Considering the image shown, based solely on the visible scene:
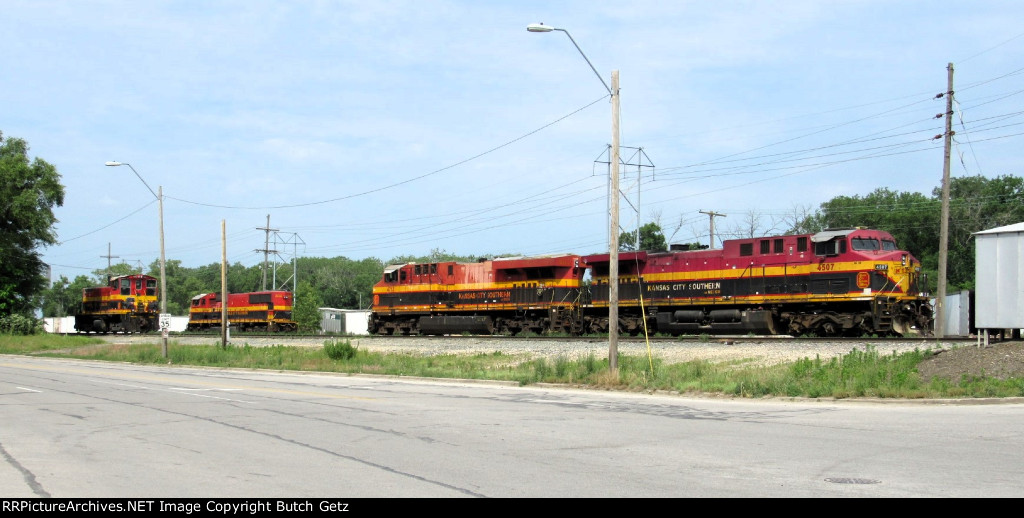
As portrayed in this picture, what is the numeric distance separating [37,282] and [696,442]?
72.3m

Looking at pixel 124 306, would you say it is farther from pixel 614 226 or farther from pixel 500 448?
pixel 500 448

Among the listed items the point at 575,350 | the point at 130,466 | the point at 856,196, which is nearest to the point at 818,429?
the point at 130,466

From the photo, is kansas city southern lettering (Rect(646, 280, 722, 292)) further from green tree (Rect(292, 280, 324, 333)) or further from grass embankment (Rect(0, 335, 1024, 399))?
green tree (Rect(292, 280, 324, 333))

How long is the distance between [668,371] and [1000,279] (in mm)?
8467

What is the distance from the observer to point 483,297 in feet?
138

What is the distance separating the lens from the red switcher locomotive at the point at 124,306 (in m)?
64.1

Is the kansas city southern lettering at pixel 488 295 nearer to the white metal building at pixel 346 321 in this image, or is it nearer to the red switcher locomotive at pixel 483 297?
the red switcher locomotive at pixel 483 297

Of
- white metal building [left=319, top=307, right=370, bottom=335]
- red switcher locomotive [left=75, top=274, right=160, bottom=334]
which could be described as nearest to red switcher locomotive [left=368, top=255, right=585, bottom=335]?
red switcher locomotive [left=75, top=274, right=160, bottom=334]

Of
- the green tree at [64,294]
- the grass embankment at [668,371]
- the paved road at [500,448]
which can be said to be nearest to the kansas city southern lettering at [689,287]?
the grass embankment at [668,371]


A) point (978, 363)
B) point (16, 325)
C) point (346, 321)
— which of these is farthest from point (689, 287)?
point (346, 321)

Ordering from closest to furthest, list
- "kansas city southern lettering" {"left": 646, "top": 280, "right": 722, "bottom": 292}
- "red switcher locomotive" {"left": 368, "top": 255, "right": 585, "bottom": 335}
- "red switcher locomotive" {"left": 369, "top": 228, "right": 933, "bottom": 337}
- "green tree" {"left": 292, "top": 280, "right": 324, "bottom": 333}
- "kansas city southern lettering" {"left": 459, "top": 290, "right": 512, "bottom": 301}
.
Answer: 1. "red switcher locomotive" {"left": 369, "top": 228, "right": 933, "bottom": 337}
2. "kansas city southern lettering" {"left": 646, "top": 280, "right": 722, "bottom": 292}
3. "red switcher locomotive" {"left": 368, "top": 255, "right": 585, "bottom": 335}
4. "kansas city southern lettering" {"left": 459, "top": 290, "right": 512, "bottom": 301}
5. "green tree" {"left": 292, "top": 280, "right": 324, "bottom": 333}

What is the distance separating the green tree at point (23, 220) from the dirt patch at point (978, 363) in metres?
65.1

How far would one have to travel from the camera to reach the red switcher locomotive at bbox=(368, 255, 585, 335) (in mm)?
38656

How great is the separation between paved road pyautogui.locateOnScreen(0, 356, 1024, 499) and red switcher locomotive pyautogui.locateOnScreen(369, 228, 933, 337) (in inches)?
404
